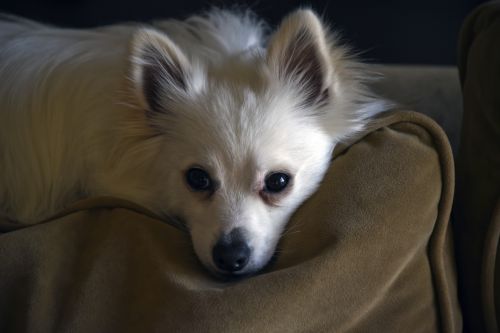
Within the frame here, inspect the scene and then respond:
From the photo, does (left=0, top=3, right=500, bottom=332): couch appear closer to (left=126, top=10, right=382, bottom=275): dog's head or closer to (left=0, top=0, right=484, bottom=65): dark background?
(left=126, top=10, right=382, bottom=275): dog's head

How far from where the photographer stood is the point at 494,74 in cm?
140

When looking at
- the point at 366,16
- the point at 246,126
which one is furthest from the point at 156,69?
the point at 366,16

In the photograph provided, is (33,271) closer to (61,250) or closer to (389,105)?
(61,250)

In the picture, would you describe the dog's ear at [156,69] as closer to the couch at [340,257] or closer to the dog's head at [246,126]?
the dog's head at [246,126]

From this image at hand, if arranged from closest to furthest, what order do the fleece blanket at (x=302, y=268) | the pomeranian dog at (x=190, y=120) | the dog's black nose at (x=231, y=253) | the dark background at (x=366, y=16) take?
the fleece blanket at (x=302, y=268) < the dog's black nose at (x=231, y=253) < the pomeranian dog at (x=190, y=120) < the dark background at (x=366, y=16)

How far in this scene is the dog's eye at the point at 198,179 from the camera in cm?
157

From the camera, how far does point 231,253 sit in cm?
142

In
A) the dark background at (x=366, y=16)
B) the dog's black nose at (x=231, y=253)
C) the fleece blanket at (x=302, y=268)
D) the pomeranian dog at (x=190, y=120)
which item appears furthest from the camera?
the dark background at (x=366, y=16)

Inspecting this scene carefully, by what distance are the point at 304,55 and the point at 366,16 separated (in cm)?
106

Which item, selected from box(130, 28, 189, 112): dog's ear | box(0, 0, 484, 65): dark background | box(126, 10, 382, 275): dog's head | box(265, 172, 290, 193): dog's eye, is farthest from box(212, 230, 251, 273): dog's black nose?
box(0, 0, 484, 65): dark background

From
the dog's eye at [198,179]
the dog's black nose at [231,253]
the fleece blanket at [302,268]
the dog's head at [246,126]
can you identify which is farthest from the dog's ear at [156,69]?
the dog's black nose at [231,253]

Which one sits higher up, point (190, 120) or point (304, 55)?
point (304, 55)

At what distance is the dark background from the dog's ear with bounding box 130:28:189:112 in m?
0.92

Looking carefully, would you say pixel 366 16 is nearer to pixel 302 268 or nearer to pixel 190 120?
pixel 190 120
